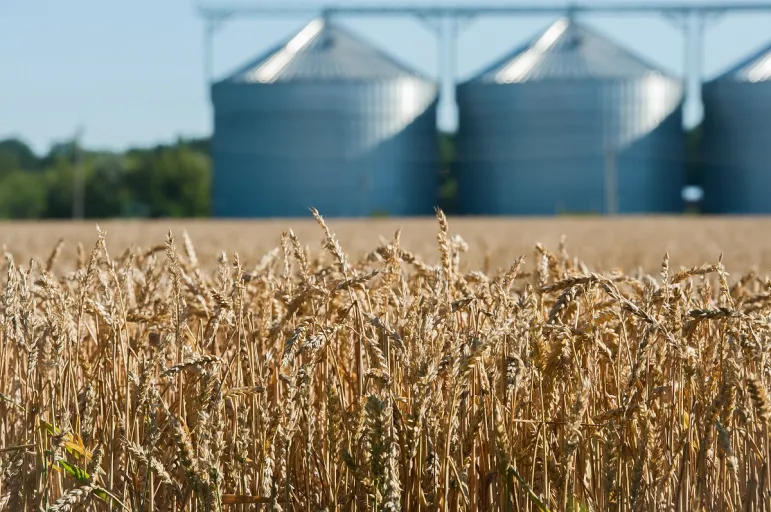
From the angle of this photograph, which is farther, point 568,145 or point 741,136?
point 741,136

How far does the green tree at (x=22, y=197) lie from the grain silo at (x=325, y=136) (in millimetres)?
17686

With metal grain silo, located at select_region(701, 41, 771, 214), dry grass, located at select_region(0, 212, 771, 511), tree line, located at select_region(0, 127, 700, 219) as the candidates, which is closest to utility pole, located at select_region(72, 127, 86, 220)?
tree line, located at select_region(0, 127, 700, 219)

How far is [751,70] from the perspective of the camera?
42844mm

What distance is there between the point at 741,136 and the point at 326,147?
15.6 metres

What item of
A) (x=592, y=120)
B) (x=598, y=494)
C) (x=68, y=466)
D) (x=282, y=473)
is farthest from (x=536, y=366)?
(x=592, y=120)

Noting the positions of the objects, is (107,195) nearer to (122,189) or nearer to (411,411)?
(122,189)

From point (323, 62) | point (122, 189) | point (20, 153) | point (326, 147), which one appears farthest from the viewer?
point (20, 153)

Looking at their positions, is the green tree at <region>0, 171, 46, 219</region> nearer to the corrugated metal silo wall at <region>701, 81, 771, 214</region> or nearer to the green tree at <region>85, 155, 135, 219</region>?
the green tree at <region>85, 155, 135, 219</region>

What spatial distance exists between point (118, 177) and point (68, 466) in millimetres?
60090

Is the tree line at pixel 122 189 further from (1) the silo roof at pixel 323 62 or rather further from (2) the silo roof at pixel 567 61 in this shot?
(1) the silo roof at pixel 323 62

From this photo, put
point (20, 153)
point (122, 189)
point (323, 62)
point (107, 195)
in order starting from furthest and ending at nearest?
1. point (20, 153)
2. point (122, 189)
3. point (107, 195)
4. point (323, 62)

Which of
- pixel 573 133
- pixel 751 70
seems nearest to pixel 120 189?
pixel 573 133

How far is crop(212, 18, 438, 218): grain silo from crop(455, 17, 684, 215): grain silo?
2378 mm

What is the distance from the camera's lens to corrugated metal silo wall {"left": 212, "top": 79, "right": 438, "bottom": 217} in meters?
42.4
